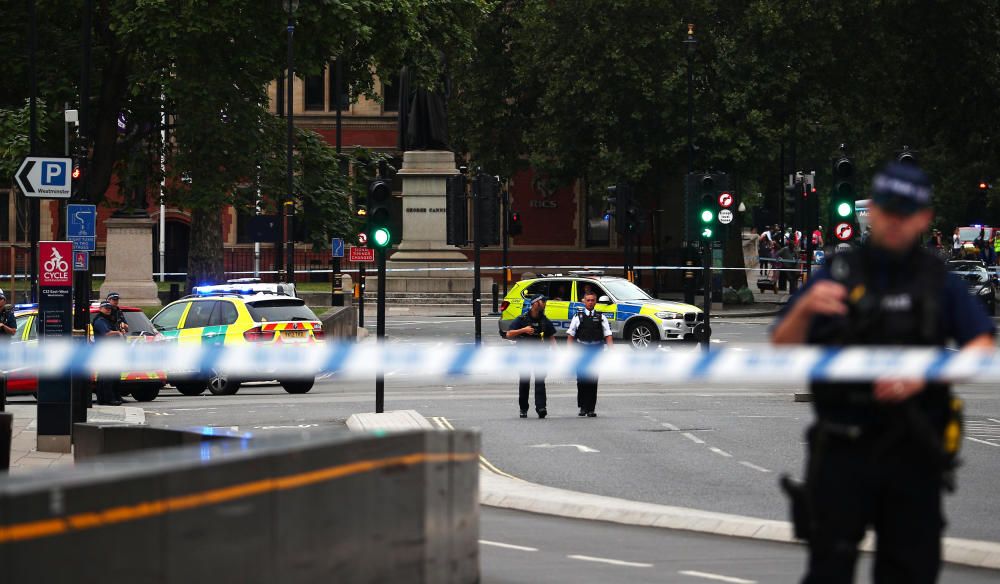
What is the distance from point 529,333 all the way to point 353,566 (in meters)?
16.0

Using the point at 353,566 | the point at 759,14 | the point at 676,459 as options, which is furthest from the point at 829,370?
the point at 759,14

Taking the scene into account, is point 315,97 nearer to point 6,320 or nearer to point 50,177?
point 6,320

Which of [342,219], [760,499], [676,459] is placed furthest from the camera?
[342,219]

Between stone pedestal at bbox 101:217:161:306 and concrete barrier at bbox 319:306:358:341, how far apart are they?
4.71m

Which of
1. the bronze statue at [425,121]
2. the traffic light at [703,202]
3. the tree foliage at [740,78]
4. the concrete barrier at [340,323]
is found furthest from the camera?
the bronze statue at [425,121]

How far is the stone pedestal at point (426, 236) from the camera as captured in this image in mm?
54875

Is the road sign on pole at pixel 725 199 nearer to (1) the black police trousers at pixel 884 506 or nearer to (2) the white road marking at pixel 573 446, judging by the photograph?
(2) the white road marking at pixel 573 446

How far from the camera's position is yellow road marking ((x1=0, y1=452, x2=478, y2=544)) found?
511 centimetres

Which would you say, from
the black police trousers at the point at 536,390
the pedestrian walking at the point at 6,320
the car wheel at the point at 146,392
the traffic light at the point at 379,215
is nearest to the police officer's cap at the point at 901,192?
the traffic light at the point at 379,215

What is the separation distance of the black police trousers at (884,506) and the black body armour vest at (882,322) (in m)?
0.12

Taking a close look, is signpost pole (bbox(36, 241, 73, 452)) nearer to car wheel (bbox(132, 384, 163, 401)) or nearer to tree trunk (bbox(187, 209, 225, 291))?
car wheel (bbox(132, 384, 163, 401))

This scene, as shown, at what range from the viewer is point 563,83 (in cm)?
5578

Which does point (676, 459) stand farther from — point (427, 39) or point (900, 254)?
point (427, 39)

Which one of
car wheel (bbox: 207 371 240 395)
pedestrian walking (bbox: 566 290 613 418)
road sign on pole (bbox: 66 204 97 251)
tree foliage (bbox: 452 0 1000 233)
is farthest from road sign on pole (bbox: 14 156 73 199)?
tree foliage (bbox: 452 0 1000 233)
